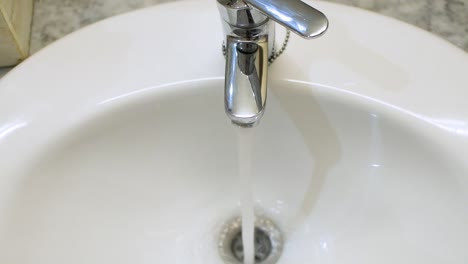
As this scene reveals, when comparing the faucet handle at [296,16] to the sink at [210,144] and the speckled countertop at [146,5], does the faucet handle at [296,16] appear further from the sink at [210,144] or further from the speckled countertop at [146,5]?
the speckled countertop at [146,5]

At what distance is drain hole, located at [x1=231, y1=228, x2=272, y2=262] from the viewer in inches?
22.4

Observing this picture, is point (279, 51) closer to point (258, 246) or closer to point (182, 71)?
point (182, 71)

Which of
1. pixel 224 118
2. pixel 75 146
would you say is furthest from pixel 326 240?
pixel 75 146

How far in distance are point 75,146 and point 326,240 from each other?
262 mm

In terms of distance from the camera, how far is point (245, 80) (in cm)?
42

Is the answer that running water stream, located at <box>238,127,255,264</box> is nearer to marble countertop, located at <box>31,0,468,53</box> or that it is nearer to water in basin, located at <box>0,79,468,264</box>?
water in basin, located at <box>0,79,468,264</box>

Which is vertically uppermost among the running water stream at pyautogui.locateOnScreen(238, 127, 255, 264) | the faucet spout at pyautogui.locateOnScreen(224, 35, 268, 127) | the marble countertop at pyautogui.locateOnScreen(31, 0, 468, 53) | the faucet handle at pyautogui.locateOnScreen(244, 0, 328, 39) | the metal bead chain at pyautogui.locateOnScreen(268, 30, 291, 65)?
the faucet handle at pyautogui.locateOnScreen(244, 0, 328, 39)

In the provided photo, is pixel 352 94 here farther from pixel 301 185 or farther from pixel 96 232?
pixel 96 232

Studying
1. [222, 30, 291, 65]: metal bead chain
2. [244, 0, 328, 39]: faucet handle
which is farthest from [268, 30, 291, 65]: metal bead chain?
[244, 0, 328, 39]: faucet handle

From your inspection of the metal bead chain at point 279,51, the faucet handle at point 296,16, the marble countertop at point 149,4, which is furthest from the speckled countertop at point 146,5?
the faucet handle at point 296,16

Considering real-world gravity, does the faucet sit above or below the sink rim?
above

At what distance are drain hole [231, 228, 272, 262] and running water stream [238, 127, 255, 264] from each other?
0.05 ft

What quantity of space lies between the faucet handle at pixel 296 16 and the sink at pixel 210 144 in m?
0.13

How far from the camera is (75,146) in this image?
50 cm
